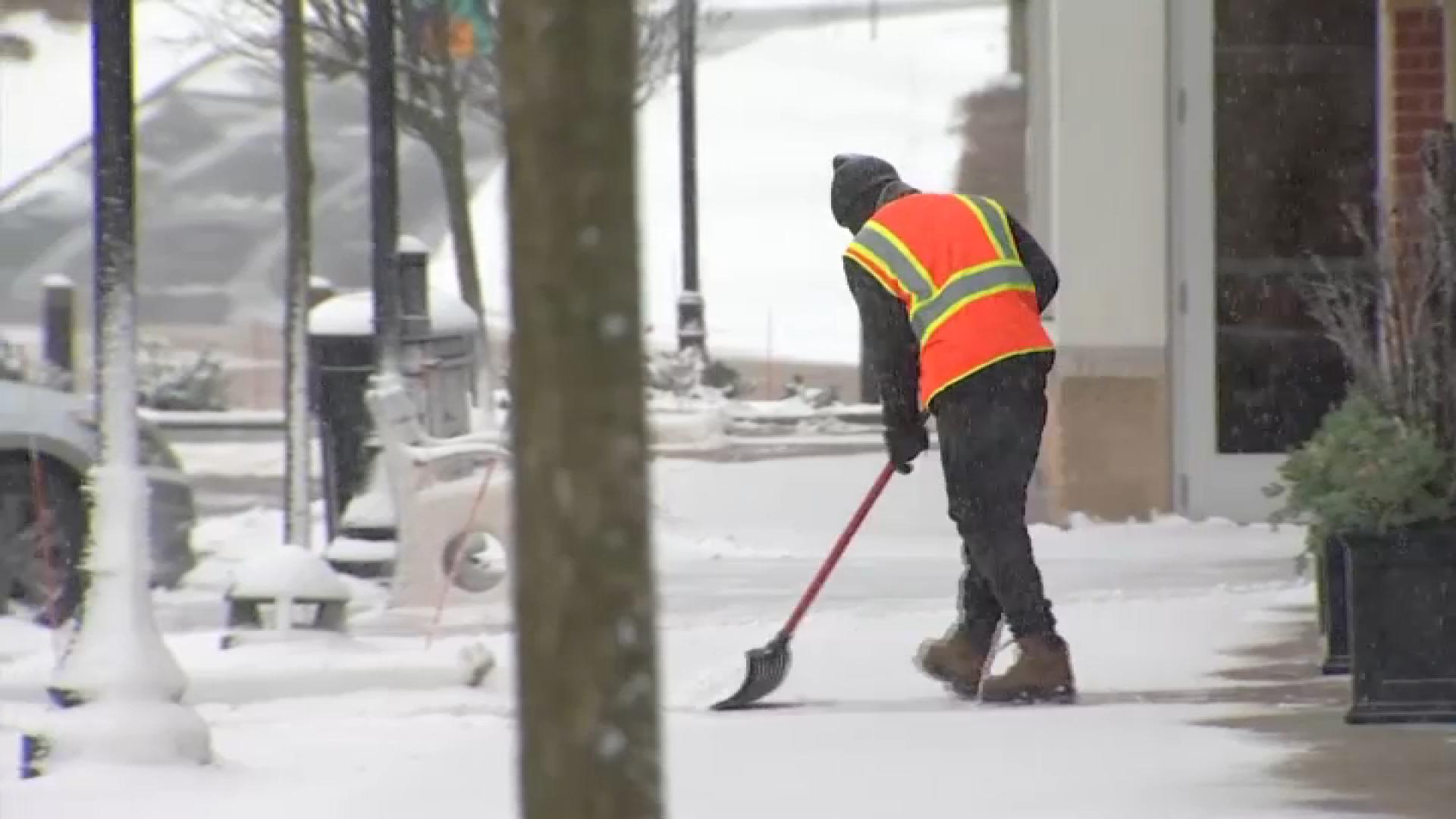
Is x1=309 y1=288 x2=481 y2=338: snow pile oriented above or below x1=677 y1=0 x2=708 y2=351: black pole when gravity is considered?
below

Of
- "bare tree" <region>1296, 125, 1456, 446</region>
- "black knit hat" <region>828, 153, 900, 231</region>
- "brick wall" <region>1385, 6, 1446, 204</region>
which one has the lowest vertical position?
"bare tree" <region>1296, 125, 1456, 446</region>

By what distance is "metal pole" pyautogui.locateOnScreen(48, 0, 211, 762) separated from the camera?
6551 mm

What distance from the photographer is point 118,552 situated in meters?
6.62

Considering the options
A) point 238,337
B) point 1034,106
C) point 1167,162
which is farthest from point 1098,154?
point 238,337

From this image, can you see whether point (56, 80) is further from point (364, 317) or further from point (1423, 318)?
point (1423, 318)

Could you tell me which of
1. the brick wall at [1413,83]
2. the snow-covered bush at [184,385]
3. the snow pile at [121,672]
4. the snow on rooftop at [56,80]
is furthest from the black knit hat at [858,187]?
the snow on rooftop at [56,80]

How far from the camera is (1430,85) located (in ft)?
39.4

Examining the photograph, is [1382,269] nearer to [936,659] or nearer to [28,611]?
[936,659]

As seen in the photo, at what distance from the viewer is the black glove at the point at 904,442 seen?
308 inches

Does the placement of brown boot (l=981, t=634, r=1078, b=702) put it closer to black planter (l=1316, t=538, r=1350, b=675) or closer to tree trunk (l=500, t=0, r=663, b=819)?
black planter (l=1316, t=538, r=1350, b=675)

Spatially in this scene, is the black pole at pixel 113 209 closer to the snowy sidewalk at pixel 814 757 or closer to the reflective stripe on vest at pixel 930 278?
the snowy sidewalk at pixel 814 757

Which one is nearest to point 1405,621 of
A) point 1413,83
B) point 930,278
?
point 930,278

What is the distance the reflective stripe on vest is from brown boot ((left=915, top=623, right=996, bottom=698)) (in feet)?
3.05

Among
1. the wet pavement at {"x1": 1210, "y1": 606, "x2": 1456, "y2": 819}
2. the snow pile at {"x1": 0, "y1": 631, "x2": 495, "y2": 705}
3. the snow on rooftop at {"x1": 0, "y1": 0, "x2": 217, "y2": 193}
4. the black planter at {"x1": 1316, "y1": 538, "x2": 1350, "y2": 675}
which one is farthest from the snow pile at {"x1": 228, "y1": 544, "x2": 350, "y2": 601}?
the snow on rooftop at {"x1": 0, "y1": 0, "x2": 217, "y2": 193}
